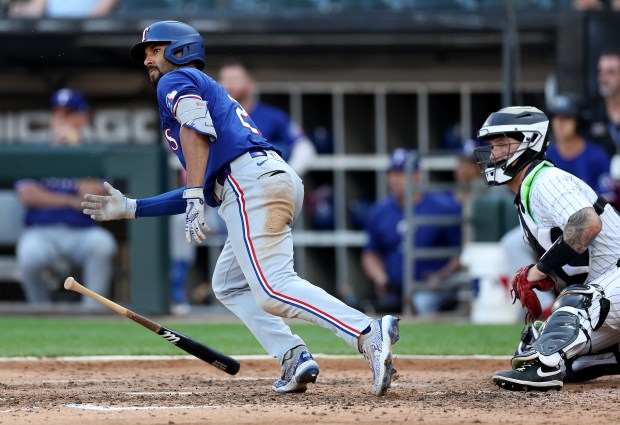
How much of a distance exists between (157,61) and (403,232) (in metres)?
5.73

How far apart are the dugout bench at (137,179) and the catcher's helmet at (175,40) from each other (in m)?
4.79

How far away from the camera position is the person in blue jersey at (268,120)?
10062mm

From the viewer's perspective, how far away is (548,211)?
5434mm

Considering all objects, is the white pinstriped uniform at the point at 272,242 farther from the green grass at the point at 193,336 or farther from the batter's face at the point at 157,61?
the green grass at the point at 193,336

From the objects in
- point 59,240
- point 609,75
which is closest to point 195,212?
point 59,240

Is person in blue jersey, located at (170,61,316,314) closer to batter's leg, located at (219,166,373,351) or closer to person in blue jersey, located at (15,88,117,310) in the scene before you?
person in blue jersey, located at (15,88,117,310)

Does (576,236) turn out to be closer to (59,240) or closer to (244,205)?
(244,205)

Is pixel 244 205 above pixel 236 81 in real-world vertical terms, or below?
below

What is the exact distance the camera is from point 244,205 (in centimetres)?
533

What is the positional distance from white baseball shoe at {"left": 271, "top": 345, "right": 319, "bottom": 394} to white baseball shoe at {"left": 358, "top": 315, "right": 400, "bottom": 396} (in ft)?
1.11

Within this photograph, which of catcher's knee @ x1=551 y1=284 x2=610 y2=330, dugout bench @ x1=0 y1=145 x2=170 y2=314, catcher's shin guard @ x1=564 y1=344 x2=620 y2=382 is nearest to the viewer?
catcher's knee @ x1=551 y1=284 x2=610 y2=330

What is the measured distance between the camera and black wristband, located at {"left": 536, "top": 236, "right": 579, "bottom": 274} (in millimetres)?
5301

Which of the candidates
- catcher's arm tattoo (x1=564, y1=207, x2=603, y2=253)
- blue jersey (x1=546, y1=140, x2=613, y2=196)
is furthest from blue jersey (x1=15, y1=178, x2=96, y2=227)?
catcher's arm tattoo (x1=564, y1=207, x2=603, y2=253)

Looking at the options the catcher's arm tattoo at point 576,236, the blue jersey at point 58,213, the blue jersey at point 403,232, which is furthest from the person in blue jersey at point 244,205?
the blue jersey at point 403,232
